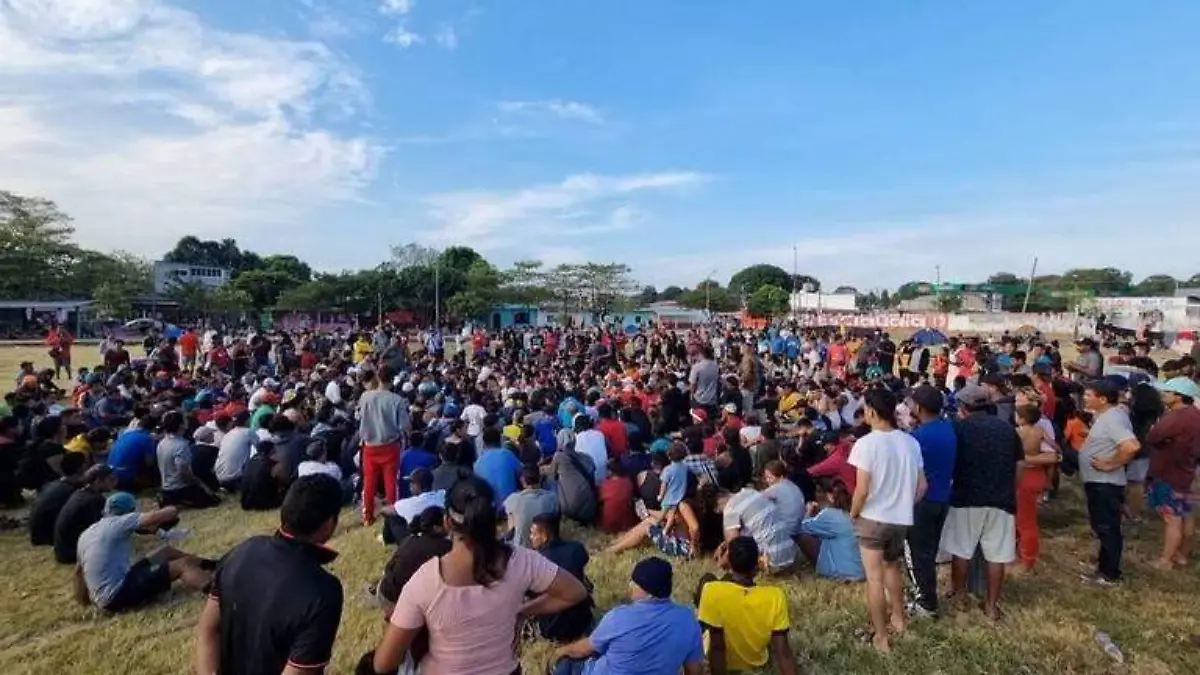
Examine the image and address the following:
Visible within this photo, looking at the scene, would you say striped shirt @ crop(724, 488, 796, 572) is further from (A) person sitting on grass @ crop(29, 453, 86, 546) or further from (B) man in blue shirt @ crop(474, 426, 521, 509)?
(A) person sitting on grass @ crop(29, 453, 86, 546)

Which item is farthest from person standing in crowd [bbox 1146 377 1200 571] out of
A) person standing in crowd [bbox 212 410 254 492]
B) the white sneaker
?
person standing in crowd [bbox 212 410 254 492]

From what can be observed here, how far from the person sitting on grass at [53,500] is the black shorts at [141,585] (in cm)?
159

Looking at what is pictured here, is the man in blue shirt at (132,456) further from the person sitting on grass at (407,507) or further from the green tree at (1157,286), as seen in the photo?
the green tree at (1157,286)

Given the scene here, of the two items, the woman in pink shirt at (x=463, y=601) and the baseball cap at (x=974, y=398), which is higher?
the baseball cap at (x=974, y=398)

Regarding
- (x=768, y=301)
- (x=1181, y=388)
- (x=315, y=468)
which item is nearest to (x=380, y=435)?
(x=315, y=468)

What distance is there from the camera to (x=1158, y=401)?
22.1ft

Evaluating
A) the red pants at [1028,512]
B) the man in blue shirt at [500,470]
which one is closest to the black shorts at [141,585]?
the man in blue shirt at [500,470]

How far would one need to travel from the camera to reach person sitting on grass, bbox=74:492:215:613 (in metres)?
5.05

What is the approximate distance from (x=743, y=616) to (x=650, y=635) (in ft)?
3.03

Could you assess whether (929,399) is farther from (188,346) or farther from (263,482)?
(188,346)

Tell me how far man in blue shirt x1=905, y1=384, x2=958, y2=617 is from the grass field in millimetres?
243

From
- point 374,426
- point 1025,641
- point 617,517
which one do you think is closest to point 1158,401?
point 1025,641

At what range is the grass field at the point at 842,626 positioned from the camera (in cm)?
433

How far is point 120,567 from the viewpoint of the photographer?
16.8 feet
